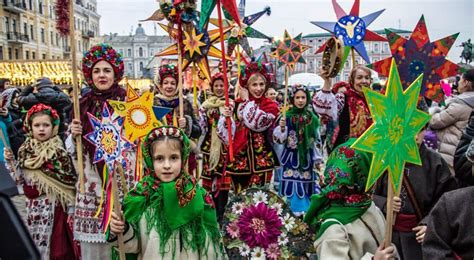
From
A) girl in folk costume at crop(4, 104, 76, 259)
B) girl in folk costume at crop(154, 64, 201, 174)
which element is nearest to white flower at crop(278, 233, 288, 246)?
girl in folk costume at crop(4, 104, 76, 259)

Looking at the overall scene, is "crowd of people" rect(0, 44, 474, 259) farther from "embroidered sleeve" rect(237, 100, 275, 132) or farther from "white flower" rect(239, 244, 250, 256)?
"white flower" rect(239, 244, 250, 256)

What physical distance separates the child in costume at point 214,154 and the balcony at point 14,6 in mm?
49132

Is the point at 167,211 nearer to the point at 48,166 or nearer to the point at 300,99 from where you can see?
the point at 48,166

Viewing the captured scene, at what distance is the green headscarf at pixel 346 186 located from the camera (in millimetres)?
2926

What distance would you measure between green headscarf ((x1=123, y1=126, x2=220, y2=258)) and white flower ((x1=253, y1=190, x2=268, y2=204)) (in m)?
0.41

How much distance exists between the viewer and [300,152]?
267 inches

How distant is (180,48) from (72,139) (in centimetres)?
165

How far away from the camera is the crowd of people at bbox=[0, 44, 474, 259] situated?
2.95 metres

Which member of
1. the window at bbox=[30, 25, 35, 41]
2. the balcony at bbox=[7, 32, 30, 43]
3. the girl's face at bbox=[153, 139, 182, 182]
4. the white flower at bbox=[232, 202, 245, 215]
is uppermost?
the window at bbox=[30, 25, 35, 41]

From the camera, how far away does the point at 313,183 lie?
22.8 feet

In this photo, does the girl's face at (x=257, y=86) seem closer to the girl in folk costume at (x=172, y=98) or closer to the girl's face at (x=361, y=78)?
the girl in folk costume at (x=172, y=98)

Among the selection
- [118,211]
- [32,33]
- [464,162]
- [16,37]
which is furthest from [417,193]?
[32,33]

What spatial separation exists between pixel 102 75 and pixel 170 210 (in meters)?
1.70

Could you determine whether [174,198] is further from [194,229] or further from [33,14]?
[33,14]
